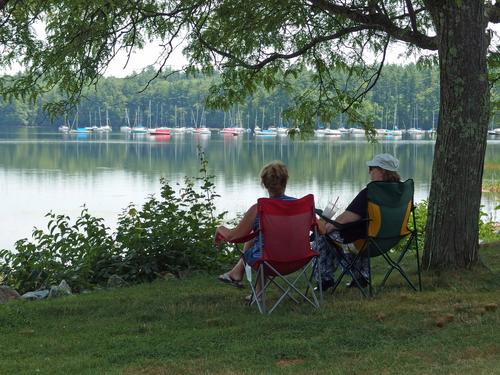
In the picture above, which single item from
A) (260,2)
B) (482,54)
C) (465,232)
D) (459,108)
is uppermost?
(260,2)

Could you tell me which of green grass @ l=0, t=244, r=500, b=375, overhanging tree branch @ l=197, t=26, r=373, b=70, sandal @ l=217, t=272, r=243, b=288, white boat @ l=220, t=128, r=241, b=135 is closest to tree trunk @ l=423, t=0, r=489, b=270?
green grass @ l=0, t=244, r=500, b=375

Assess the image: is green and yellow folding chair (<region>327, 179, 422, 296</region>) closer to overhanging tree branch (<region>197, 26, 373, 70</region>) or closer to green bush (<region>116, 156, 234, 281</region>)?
green bush (<region>116, 156, 234, 281</region>)

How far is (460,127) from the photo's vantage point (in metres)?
5.85

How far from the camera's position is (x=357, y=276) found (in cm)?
596

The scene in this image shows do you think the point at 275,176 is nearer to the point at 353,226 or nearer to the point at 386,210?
the point at 353,226

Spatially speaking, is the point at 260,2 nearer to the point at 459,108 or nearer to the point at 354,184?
the point at 459,108

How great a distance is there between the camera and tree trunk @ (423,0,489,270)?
584 centimetres

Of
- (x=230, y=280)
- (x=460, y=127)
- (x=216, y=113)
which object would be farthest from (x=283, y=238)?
(x=216, y=113)

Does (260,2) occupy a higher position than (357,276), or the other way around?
(260,2)

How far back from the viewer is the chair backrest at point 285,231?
517 cm

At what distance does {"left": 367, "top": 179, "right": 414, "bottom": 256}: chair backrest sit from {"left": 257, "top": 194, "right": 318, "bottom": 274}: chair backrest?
528mm

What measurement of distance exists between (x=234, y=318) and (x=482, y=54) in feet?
9.26

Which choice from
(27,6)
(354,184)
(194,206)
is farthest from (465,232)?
(354,184)

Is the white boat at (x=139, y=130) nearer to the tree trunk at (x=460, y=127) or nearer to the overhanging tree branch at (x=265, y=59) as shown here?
the overhanging tree branch at (x=265, y=59)
